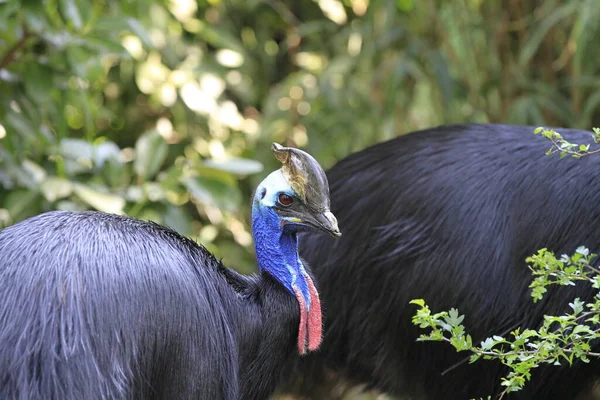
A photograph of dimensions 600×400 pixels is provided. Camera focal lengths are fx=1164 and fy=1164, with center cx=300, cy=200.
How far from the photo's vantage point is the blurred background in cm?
326

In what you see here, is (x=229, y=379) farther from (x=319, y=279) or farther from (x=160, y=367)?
(x=319, y=279)

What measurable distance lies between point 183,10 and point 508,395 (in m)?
2.42

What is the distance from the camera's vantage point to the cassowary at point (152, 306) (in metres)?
1.87

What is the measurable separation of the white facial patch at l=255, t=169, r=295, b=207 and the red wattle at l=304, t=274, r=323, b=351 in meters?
0.17

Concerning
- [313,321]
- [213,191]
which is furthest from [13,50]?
[313,321]

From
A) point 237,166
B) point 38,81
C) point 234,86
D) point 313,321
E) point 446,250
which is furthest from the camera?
point 234,86

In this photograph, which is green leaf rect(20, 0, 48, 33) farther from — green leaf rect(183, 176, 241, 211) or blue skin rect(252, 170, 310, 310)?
blue skin rect(252, 170, 310, 310)

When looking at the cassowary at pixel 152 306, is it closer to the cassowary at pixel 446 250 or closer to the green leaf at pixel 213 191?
the cassowary at pixel 446 250

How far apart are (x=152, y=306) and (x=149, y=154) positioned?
1672 millimetres

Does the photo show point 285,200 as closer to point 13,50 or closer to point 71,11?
point 71,11

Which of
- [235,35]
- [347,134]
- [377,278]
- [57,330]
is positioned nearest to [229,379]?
[57,330]

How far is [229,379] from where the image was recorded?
2131 millimetres

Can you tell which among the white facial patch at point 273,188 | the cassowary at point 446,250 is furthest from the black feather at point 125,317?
the cassowary at point 446,250

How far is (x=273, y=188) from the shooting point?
87.4 inches
